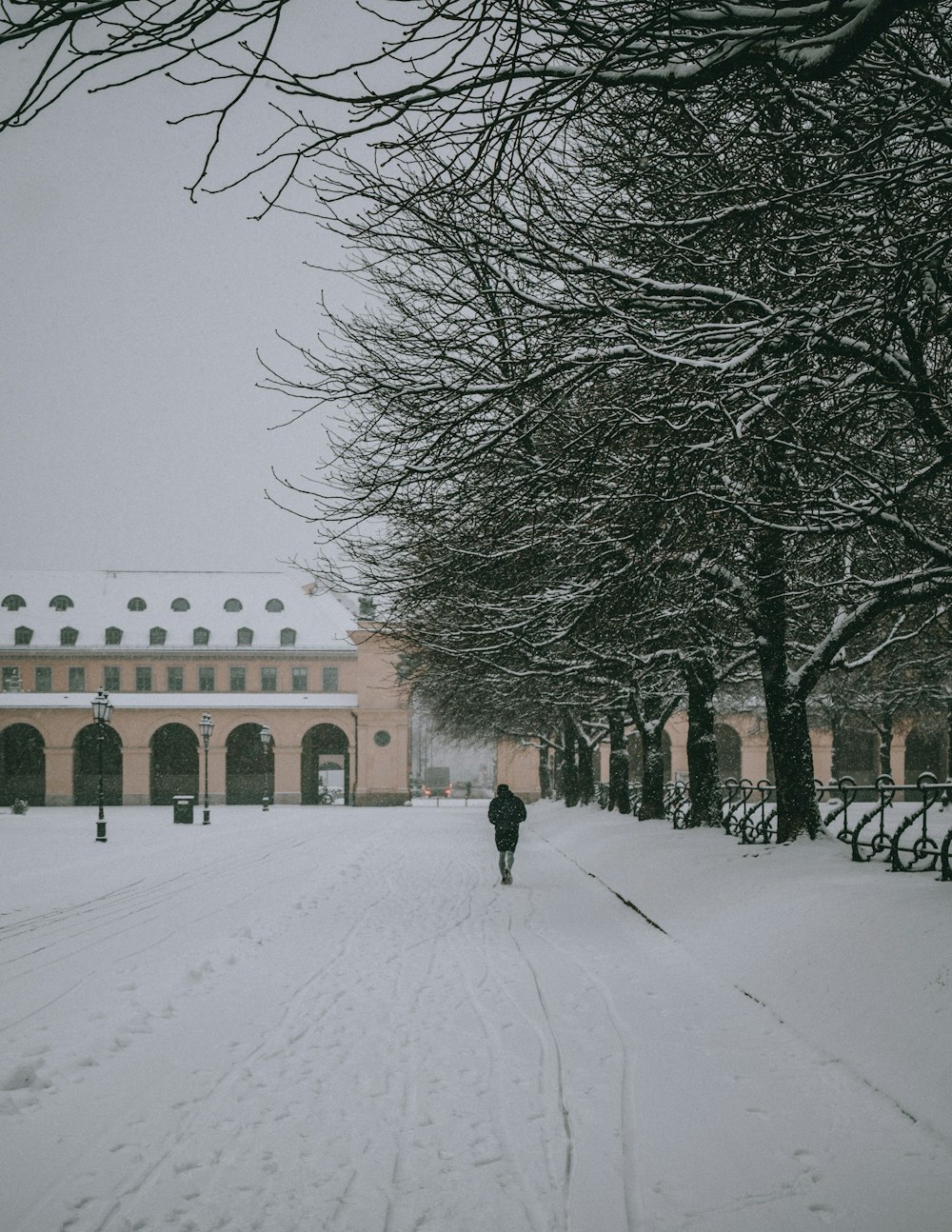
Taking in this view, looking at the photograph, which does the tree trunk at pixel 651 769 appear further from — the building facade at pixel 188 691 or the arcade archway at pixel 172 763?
the arcade archway at pixel 172 763

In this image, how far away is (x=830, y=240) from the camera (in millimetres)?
6070

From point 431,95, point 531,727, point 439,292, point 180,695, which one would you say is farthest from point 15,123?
point 180,695

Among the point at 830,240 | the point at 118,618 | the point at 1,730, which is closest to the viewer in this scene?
the point at 830,240

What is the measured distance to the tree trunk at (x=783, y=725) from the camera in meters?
12.8

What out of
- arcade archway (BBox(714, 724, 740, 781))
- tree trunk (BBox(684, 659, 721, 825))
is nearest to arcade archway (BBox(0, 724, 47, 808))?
arcade archway (BBox(714, 724, 740, 781))

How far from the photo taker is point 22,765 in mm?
62594

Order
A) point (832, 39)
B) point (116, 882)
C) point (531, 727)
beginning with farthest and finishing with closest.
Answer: point (531, 727)
point (116, 882)
point (832, 39)

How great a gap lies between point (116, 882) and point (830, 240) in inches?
619

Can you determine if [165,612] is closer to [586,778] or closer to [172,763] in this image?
[172,763]

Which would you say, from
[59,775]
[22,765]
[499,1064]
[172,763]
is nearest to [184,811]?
[59,775]

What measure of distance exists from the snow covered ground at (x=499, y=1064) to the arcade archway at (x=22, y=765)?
5392cm

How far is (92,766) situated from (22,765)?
4.47 metres

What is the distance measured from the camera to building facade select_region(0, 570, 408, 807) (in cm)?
6097

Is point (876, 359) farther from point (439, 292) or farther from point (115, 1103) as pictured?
point (115, 1103)
